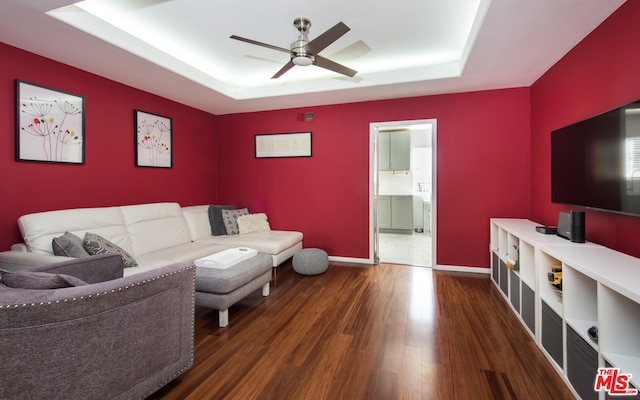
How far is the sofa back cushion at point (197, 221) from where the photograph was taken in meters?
3.97

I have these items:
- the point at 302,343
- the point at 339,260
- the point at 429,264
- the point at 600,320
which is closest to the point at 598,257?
the point at 600,320

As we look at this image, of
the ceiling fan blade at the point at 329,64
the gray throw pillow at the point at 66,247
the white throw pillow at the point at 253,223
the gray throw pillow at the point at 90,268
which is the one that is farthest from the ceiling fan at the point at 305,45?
the white throw pillow at the point at 253,223

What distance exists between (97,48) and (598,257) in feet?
13.6

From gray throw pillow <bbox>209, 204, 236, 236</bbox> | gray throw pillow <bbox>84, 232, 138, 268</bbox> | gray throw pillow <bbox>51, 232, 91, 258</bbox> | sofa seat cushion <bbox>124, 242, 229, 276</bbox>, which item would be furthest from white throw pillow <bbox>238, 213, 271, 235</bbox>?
gray throw pillow <bbox>51, 232, 91, 258</bbox>

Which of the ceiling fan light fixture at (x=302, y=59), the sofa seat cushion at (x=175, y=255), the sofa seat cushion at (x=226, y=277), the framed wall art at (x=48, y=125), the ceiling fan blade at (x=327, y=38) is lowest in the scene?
the sofa seat cushion at (x=226, y=277)

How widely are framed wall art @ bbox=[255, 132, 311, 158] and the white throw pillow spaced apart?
3.49 feet

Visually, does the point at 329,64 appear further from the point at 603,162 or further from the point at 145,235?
the point at 145,235

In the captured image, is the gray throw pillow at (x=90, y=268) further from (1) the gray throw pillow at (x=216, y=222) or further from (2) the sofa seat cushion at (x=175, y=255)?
(1) the gray throw pillow at (x=216, y=222)

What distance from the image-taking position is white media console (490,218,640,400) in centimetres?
137

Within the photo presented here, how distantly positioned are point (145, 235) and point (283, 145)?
242cm

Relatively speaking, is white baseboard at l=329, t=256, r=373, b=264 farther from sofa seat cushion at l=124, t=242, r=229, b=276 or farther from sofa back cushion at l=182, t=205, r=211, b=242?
sofa back cushion at l=182, t=205, r=211, b=242

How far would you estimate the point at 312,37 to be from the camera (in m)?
2.82

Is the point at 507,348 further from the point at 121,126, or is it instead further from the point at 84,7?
the point at 121,126

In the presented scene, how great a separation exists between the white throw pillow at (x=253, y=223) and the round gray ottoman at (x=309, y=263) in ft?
2.80
